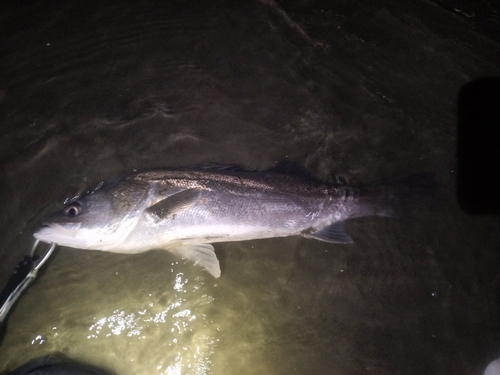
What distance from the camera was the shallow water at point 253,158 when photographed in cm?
346

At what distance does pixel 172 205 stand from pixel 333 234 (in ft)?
5.83

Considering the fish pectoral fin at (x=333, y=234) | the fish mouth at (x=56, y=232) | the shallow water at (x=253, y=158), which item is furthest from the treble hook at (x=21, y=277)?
the fish pectoral fin at (x=333, y=234)

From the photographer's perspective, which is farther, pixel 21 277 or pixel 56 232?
pixel 21 277

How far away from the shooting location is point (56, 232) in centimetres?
306

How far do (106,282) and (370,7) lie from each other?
5002 millimetres

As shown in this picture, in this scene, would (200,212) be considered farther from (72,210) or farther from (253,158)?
(72,210)

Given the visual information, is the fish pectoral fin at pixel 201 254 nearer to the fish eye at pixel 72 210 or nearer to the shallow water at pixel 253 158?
the shallow water at pixel 253 158

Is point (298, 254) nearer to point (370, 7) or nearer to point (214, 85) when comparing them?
point (214, 85)

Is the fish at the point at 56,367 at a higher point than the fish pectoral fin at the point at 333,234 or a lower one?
lower

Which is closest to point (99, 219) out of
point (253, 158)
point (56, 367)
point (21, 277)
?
point (21, 277)

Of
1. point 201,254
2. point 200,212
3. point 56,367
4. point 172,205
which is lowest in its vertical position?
point 56,367

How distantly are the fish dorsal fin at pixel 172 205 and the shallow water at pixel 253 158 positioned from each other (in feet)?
2.35

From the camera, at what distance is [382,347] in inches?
136

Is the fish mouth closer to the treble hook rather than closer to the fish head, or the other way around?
the fish head
